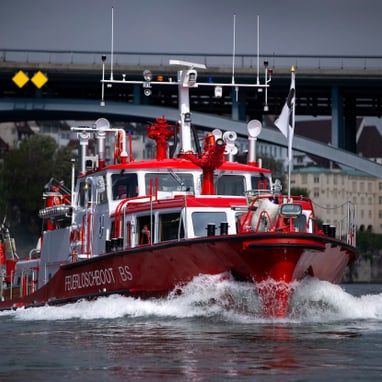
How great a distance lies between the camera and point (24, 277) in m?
33.3

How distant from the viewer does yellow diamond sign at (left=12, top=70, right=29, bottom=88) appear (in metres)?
64.9

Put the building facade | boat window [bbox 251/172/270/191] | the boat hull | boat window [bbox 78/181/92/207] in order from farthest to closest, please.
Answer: the building facade
boat window [bbox 78/181/92/207]
boat window [bbox 251/172/270/191]
the boat hull

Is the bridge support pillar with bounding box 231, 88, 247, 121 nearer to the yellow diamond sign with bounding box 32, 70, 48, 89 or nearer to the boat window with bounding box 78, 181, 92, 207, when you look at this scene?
the yellow diamond sign with bounding box 32, 70, 48, 89

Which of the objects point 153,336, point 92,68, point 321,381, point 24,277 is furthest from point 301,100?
point 321,381

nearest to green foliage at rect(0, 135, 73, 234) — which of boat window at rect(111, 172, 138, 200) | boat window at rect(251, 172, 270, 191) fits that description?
boat window at rect(111, 172, 138, 200)

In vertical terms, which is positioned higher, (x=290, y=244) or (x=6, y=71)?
(x=6, y=71)

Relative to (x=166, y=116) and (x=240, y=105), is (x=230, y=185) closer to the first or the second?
(x=166, y=116)

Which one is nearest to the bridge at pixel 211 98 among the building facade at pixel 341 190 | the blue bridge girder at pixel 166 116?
the blue bridge girder at pixel 166 116

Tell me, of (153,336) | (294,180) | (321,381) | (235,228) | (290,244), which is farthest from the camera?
(294,180)

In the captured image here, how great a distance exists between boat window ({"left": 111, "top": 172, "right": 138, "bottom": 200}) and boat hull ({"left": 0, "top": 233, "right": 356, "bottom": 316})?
1654 mm

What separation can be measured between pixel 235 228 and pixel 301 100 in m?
47.3

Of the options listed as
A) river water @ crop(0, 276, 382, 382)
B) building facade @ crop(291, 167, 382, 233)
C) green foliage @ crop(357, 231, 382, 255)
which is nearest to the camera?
river water @ crop(0, 276, 382, 382)

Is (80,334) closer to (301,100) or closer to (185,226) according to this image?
(185,226)

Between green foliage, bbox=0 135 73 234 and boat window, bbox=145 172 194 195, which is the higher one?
green foliage, bbox=0 135 73 234
